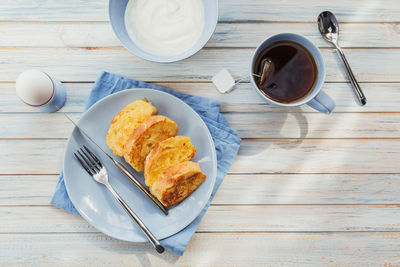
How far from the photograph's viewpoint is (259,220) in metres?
1.16

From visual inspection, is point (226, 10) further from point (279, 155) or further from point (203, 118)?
point (279, 155)

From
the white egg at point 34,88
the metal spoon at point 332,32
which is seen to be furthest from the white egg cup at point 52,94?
the metal spoon at point 332,32

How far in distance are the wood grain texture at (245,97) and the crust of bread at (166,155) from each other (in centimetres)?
21

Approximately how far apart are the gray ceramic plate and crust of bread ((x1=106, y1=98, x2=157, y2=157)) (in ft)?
0.13

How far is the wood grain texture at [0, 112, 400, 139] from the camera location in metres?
1.17

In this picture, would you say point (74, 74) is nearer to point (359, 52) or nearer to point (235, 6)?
point (235, 6)

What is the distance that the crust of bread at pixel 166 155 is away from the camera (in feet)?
3.38

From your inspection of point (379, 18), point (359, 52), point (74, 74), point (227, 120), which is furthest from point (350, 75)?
point (74, 74)

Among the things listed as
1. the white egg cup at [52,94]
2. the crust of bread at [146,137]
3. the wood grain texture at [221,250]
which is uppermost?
the white egg cup at [52,94]

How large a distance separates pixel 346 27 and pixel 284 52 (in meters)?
0.34

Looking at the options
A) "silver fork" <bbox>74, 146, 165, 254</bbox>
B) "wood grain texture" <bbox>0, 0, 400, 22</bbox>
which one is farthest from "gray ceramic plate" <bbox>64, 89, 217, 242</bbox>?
"wood grain texture" <bbox>0, 0, 400, 22</bbox>

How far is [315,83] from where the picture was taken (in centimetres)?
99

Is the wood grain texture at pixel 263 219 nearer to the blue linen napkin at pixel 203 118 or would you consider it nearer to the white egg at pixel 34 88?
the blue linen napkin at pixel 203 118

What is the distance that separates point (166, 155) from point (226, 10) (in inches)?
22.5
